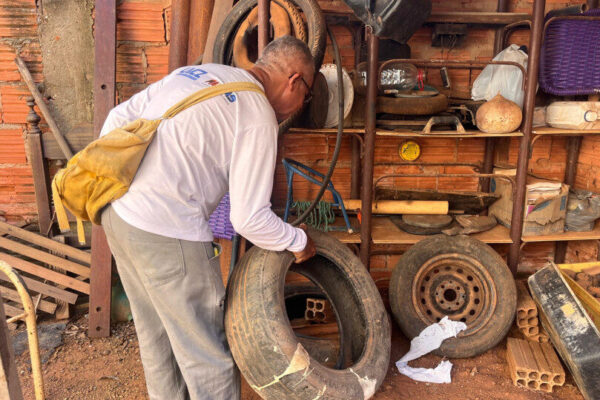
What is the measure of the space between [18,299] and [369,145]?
2787mm

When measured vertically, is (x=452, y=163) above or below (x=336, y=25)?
below

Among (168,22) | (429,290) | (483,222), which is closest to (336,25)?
(168,22)

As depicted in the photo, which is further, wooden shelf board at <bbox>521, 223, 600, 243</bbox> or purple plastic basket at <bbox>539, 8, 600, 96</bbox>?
wooden shelf board at <bbox>521, 223, 600, 243</bbox>

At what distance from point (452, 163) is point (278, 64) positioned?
95.7 inches

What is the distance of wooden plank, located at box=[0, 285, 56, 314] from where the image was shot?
322cm

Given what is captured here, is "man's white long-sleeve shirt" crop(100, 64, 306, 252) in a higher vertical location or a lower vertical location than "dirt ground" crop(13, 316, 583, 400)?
higher

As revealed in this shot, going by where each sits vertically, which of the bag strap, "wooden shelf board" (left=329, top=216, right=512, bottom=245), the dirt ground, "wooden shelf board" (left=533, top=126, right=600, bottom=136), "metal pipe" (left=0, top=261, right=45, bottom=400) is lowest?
the dirt ground

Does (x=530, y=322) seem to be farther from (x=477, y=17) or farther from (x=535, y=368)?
(x=477, y=17)

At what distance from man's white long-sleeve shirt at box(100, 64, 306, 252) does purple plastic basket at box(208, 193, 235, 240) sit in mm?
1515

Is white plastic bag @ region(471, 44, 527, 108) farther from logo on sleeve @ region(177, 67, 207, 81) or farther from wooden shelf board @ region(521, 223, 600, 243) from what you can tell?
logo on sleeve @ region(177, 67, 207, 81)

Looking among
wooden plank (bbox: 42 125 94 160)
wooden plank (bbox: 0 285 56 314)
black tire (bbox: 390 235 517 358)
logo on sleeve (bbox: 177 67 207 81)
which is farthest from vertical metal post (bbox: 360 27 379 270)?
wooden plank (bbox: 0 285 56 314)

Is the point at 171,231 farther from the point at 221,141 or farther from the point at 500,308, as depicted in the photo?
the point at 500,308

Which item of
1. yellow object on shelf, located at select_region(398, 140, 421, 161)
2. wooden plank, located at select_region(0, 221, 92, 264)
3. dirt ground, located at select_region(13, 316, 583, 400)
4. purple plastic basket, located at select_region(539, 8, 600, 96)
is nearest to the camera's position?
dirt ground, located at select_region(13, 316, 583, 400)

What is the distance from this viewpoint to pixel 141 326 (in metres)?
2.03
